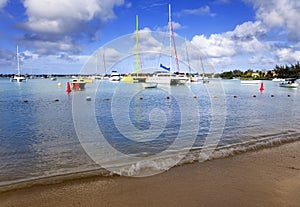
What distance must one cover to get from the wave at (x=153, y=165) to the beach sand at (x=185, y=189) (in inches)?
10.5

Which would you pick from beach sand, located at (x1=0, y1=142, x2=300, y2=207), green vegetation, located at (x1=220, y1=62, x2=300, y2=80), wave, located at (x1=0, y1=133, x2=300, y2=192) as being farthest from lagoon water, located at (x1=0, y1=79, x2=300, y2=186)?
green vegetation, located at (x1=220, y1=62, x2=300, y2=80)

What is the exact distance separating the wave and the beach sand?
0.27 meters

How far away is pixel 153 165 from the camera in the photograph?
6918 mm

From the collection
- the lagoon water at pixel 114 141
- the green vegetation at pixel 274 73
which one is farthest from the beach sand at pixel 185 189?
the green vegetation at pixel 274 73

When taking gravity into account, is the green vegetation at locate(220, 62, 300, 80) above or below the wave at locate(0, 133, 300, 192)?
above

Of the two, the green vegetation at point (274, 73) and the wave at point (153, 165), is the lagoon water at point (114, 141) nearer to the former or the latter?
the wave at point (153, 165)

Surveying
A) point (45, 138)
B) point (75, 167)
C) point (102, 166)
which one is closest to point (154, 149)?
point (102, 166)

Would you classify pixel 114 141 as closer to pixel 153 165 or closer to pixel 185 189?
pixel 153 165

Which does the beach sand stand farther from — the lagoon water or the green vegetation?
the green vegetation

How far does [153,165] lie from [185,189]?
1.72 meters

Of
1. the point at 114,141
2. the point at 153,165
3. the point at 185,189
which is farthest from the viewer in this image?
the point at 114,141

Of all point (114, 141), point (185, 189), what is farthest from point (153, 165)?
point (114, 141)

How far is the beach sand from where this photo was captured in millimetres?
4816

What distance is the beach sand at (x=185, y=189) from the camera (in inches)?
190
